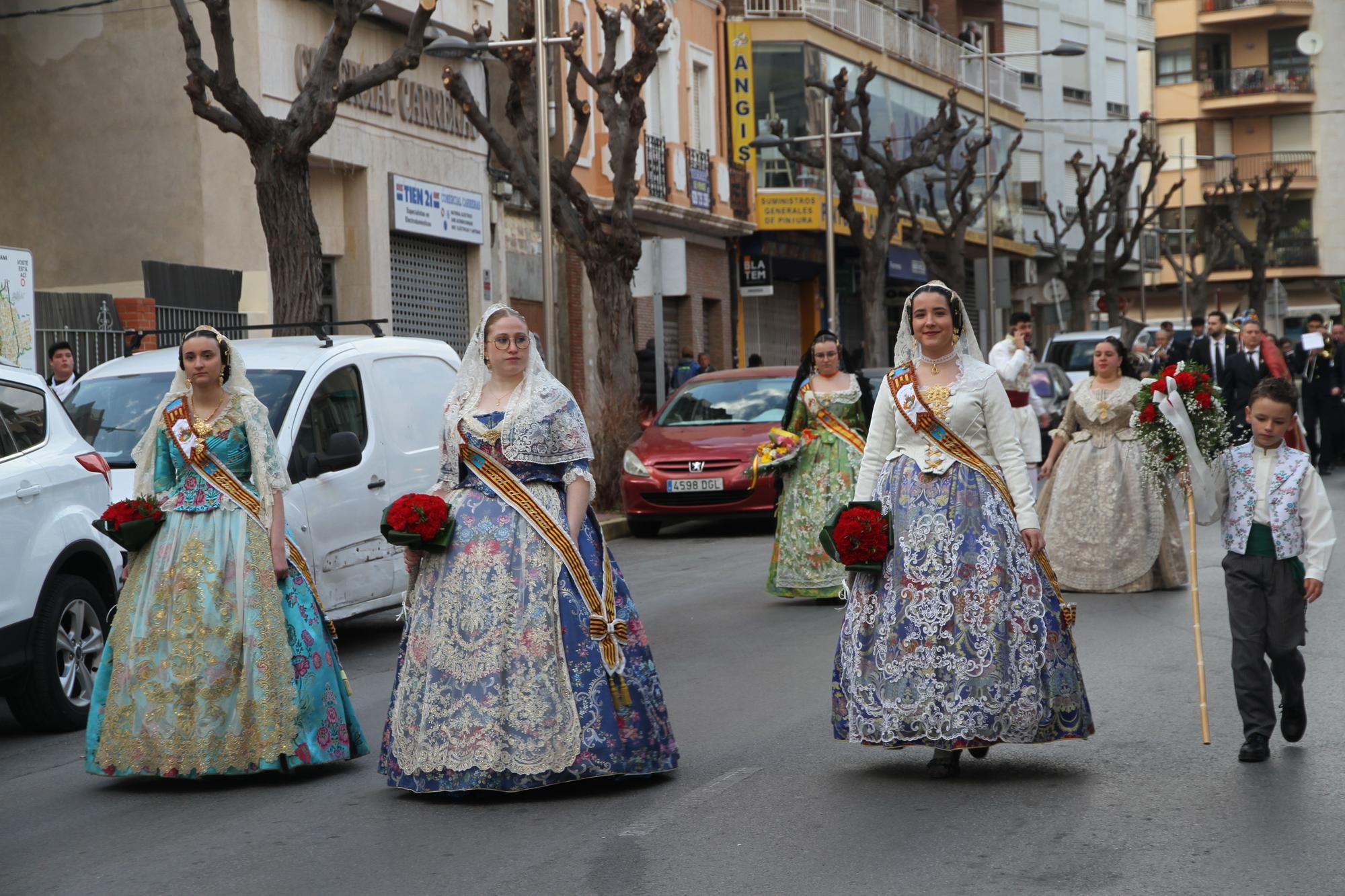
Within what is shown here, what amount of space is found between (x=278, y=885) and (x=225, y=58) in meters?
11.2

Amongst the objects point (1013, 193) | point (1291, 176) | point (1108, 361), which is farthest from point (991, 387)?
point (1291, 176)

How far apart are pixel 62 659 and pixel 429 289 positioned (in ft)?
66.4

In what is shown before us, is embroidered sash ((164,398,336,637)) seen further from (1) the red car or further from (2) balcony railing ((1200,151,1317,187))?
(2) balcony railing ((1200,151,1317,187))

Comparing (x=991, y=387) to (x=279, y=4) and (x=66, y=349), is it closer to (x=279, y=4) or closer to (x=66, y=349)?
(x=66, y=349)

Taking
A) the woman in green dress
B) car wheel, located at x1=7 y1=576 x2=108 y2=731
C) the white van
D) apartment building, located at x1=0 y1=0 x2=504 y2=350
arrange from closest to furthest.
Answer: car wheel, located at x1=7 y1=576 x2=108 y2=731
the white van
the woman in green dress
apartment building, located at x1=0 y1=0 x2=504 y2=350

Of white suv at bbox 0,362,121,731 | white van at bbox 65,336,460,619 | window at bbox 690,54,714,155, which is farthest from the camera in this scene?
window at bbox 690,54,714,155

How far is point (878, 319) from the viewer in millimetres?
39719

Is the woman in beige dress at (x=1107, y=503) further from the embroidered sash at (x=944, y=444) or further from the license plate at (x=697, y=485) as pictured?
the embroidered sash at (x=944, y=444)

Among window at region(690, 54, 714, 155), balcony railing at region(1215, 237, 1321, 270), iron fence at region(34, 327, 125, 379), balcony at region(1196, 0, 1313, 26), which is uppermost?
balcony at region(1196, 0, 1313, 26)

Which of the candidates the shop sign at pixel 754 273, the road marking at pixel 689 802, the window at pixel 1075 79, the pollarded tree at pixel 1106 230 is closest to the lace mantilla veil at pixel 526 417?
the road marking at pixel 689 802

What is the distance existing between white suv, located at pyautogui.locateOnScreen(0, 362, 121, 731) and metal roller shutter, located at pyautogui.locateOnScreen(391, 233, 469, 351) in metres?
18.1

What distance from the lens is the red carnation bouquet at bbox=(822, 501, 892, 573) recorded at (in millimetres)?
7234

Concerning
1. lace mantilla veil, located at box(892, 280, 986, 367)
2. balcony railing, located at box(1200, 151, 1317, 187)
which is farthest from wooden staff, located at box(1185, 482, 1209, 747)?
balcony railing, located at box(1200, 151, 1317, 187)

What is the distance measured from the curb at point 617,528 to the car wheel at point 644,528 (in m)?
0.09
